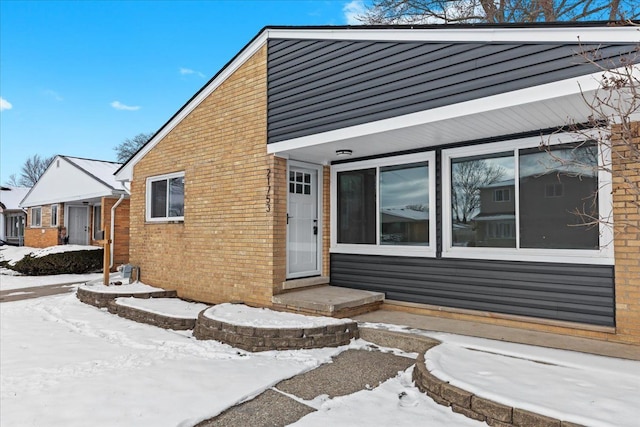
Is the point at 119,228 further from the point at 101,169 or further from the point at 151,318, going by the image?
the point at 151,318

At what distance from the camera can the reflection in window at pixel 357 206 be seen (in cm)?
678

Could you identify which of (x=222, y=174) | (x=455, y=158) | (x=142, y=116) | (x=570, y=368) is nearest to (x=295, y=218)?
(x=222, y=174)

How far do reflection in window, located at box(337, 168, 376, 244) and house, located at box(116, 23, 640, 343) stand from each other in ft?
0.09

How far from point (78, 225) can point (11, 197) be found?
46.3ft

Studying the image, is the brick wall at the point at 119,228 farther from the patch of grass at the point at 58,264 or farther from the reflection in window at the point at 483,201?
the reflection in window at the point at 483,201

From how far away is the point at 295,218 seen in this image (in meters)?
6.94

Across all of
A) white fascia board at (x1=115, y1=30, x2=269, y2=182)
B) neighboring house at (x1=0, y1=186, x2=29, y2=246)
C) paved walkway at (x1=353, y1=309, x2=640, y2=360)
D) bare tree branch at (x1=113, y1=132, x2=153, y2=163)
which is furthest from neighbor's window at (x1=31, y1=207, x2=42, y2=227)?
paved walkway at (x1=353, y1=309, x2=640, y2=360)

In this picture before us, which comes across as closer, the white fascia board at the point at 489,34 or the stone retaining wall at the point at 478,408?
the stone retaining wall at the point at 478,408

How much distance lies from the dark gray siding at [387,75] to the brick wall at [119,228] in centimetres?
1124

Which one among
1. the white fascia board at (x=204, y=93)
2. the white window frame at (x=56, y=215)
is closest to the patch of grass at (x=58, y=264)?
the white window frame at (x=56, y=215)

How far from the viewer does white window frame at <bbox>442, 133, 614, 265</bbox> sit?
4.47m

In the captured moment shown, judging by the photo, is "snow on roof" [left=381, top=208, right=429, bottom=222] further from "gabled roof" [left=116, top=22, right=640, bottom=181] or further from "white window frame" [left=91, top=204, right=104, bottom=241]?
"white window frame" [left=91, top=204, right=104, bottom=241]

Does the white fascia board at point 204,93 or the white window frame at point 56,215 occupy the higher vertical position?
the white fascia board at point 204,93

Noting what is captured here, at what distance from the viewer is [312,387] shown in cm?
380
